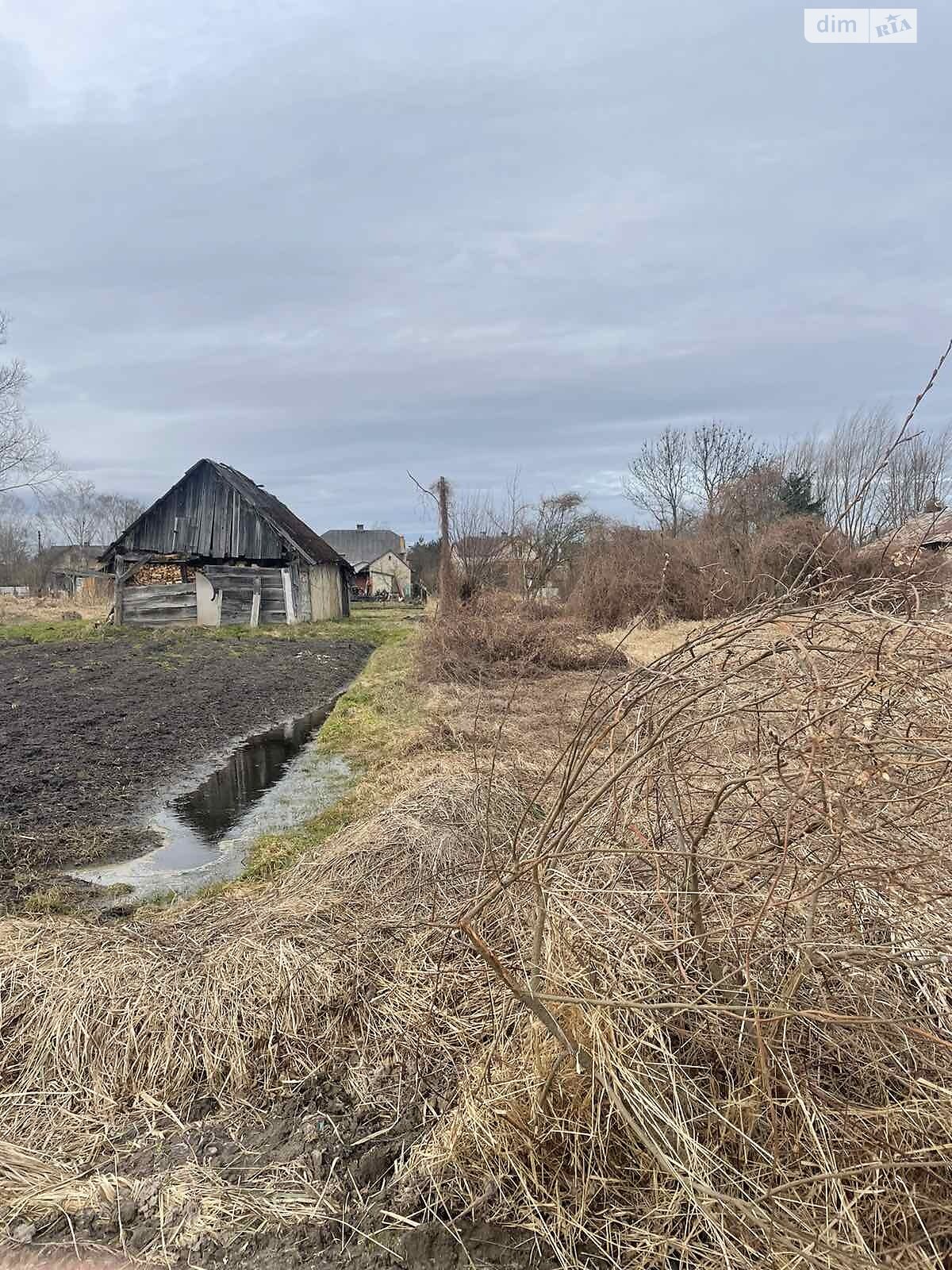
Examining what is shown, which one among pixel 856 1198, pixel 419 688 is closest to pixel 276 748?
pixel 419 688

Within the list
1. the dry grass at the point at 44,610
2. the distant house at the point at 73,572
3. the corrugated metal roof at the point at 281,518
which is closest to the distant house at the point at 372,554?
the distant house at the point at 73,572

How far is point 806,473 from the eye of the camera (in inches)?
1209

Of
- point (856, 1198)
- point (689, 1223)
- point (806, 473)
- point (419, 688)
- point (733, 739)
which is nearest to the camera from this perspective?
point (856, 1198)

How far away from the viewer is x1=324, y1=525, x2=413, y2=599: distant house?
70.2m

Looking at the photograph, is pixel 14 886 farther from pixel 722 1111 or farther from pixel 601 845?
pixel 722 1111

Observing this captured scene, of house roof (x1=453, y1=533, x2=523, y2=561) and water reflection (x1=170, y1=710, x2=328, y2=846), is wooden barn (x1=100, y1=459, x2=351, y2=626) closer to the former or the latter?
house roof (x1=453, y1=533, x2=523, y2=561)

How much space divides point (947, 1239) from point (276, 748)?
370 inches

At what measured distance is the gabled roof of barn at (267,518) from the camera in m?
27.2

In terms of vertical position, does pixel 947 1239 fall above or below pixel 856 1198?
below

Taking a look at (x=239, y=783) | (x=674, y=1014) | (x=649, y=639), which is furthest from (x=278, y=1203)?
(x=649, y=639)

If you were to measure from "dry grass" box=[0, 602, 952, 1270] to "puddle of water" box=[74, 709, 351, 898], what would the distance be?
2307 millimetres

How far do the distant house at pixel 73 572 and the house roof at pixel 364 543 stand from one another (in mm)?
23111

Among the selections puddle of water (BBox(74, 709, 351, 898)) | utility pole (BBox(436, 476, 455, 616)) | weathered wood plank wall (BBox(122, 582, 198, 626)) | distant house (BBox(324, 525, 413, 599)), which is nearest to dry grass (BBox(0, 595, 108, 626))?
weathered wood plank wall (BBox(122, 582, 198, 626))

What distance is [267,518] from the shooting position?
27.0 metres
